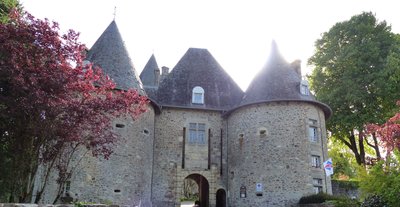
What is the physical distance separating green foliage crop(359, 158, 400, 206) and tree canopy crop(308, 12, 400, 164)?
42.6 ft

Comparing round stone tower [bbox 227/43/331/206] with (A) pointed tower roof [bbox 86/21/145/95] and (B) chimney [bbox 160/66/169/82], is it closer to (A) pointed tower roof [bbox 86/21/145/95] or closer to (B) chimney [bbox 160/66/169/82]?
(A) pointed tower roof [bbox 86/21/145/95]

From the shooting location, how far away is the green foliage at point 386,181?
29.5 ft

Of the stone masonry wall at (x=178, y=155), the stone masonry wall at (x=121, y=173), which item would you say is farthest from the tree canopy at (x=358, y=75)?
the stone masonry wall at (x=121, y=173)

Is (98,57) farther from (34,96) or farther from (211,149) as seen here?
(34,96)

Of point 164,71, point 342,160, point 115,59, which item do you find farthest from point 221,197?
point 342,160

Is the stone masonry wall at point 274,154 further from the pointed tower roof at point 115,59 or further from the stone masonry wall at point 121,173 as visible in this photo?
the pointed tower roof at point 115,59

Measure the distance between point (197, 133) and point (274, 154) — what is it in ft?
15.7

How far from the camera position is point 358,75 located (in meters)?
24.4

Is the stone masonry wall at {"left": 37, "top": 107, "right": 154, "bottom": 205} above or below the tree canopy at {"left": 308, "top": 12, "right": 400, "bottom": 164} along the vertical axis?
below

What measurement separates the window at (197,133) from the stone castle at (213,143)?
57mm

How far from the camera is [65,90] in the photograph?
9359 mm

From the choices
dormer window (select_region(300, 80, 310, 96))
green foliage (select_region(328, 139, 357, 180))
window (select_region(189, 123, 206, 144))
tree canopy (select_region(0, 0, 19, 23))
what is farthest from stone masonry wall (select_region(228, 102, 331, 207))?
green foliage (select_region(328, 139, 357, 180))

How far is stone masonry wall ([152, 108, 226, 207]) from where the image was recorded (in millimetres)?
20547

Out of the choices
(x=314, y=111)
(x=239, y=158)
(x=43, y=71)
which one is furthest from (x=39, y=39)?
(x=314, y=111)
